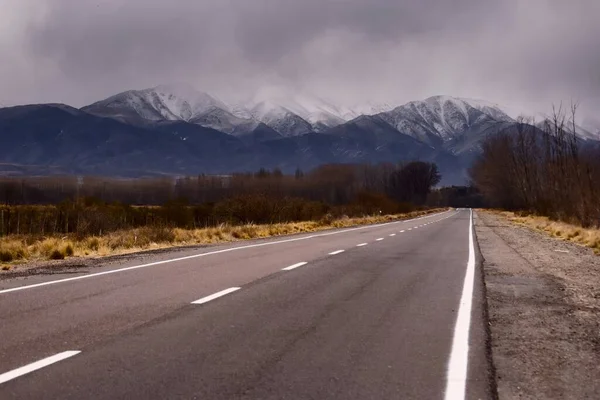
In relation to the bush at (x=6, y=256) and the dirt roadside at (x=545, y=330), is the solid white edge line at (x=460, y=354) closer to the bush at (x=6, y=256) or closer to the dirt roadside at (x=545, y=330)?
the dirt roadside at (x=545, y=330)

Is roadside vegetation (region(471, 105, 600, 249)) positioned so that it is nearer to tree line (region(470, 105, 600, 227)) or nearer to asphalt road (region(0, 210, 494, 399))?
tree line (region(470, 105, 600, 227))

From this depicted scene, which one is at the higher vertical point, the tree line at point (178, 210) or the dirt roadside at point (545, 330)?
the tree line at point (178, 210)

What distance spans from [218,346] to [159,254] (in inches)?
498

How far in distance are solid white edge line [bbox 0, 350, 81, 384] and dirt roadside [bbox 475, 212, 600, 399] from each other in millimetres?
3849

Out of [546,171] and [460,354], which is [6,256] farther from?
[546,171]

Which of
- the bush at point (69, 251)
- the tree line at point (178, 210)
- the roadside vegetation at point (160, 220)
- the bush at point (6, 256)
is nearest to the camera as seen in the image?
the bush at point (6, 256)

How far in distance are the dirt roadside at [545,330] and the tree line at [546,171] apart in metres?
27.7

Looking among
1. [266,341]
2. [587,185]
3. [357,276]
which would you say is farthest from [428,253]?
[587,185]

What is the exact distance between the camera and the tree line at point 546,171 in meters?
44.1

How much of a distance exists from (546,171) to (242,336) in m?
61.9

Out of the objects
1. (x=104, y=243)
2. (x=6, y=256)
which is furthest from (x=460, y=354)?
(x=104, y=243)

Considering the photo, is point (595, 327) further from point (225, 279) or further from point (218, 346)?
point (225, 279)

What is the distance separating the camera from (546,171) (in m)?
64.4

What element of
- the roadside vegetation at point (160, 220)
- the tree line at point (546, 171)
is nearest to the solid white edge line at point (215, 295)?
the roadside vegetation at point (160, 220)
